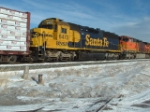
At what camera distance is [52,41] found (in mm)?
19047

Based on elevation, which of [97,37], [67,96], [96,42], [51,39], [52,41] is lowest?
[67,96]

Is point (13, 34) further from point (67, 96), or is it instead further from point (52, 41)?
point (67, 96)

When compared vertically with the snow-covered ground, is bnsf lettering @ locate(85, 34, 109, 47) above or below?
above

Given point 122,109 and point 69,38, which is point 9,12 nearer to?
point 69,38

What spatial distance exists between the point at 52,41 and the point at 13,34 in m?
4.39

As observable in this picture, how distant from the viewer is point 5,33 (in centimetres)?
1482

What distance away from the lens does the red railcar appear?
48.4 ft

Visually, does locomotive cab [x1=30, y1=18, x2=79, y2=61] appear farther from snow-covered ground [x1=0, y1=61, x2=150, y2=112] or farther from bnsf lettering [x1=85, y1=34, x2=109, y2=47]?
snow-covered ground [x1=0, y1=61, x2=150, y2=112]

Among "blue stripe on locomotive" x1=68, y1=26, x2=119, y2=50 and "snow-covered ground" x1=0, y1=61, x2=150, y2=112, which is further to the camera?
"blue stripe on locomotive" x1=68, y1=26, x2=119, y2=50

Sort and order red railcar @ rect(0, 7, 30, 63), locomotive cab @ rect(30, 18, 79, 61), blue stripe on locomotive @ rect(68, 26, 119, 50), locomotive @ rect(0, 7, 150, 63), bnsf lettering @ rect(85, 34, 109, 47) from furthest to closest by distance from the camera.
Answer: bnsf lettering @ rect(85, 34, 109, 47) < blue stripe on locomotive @ rect(68, 26, 119, 50) < locomotive cab @ rect(30, 18, 79, 61) < locomotive @ rect(0, 7, 150, 63) < red railcar @ rect(0, 7, 30, 63)

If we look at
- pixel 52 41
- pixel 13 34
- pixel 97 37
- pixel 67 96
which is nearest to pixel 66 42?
pixel 52 41

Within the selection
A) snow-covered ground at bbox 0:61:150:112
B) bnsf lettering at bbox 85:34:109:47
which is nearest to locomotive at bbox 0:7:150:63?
bnsf lettering at bbox 85:34:109:47

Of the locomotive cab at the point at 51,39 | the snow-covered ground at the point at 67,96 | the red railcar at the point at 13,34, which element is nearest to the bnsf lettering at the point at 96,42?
the locomotive cab at the point at 51,39

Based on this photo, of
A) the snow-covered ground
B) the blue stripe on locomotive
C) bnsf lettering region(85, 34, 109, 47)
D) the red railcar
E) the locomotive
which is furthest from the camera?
bnsf lettering region(85, 34, 109, 47)
